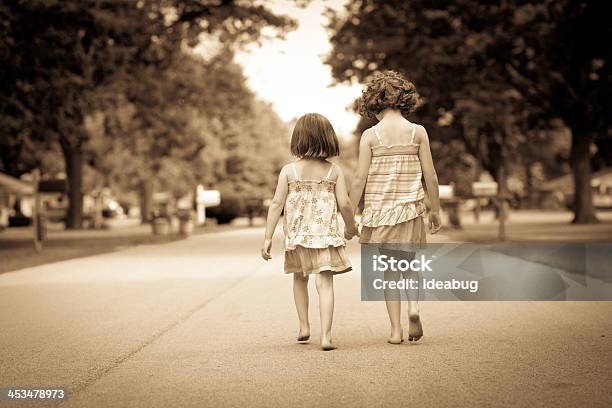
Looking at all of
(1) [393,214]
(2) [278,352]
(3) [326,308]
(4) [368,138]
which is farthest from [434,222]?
(2) [278,352]

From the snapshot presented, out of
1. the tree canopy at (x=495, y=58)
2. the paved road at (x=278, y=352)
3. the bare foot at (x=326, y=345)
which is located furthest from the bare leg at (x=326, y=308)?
the tree canopy at (x=495, y=58)

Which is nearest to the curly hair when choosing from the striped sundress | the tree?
the striped sundress

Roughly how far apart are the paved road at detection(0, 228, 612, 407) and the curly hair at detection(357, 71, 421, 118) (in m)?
1.85

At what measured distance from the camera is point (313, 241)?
23.6 feet

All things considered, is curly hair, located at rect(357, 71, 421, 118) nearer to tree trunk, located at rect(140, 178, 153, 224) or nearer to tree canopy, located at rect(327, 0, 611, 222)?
tree canopy, located at rect(327, 0, 611, 222)

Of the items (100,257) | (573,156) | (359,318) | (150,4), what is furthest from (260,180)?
(359,318)

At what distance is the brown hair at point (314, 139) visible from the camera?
7.14 meters

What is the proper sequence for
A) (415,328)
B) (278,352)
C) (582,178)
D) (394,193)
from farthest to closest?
(582,178)
(415,328)
(394,193)
(278,352)

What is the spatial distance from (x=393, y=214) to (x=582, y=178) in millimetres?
29934

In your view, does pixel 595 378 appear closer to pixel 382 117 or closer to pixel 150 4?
→ pixel 382 117

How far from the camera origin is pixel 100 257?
19.9m

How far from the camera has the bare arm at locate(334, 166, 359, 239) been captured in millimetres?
7133

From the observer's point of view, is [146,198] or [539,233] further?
[146,198]

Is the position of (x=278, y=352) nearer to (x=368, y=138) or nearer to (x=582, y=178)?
(x=368, y=138)
